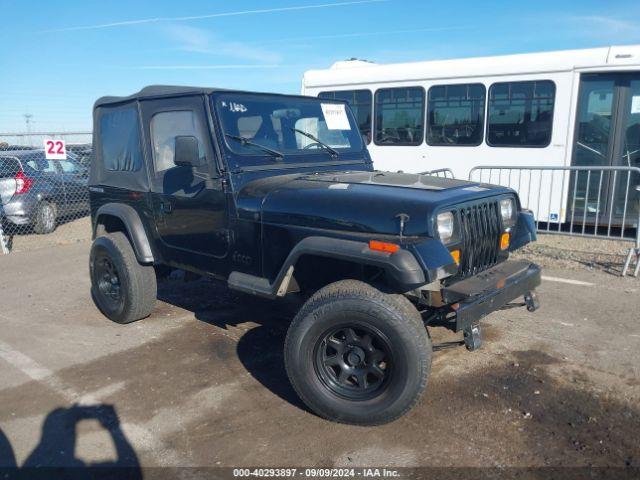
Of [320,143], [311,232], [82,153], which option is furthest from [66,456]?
[82,153]

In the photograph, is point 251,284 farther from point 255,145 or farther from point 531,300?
point 531,300

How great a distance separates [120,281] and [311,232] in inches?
94.4

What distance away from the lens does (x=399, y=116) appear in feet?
34.4

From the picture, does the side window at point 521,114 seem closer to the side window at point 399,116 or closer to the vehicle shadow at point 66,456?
the side window at point 399,116

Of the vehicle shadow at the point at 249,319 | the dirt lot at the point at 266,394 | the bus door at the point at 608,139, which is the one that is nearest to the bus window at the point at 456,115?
the bus door at the point at 608,139

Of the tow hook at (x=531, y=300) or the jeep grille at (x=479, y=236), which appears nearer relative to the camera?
the jeep grille at (x=479, y=236)

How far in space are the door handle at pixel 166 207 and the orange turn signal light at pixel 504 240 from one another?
8.58 ft

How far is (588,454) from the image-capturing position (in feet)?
9.71

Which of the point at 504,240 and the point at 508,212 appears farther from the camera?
the point at 508,212

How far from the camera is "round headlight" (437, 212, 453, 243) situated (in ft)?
10.5

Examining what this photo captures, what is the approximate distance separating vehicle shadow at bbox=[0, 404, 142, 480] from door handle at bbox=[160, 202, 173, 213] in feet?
5.48

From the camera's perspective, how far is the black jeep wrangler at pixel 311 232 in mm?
3125

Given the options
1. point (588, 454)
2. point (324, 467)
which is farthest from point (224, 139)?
point (588, 454)

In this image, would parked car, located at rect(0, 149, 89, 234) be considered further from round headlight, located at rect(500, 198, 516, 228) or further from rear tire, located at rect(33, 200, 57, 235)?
round headlight, located at rect(500, 198, 516, 228)
